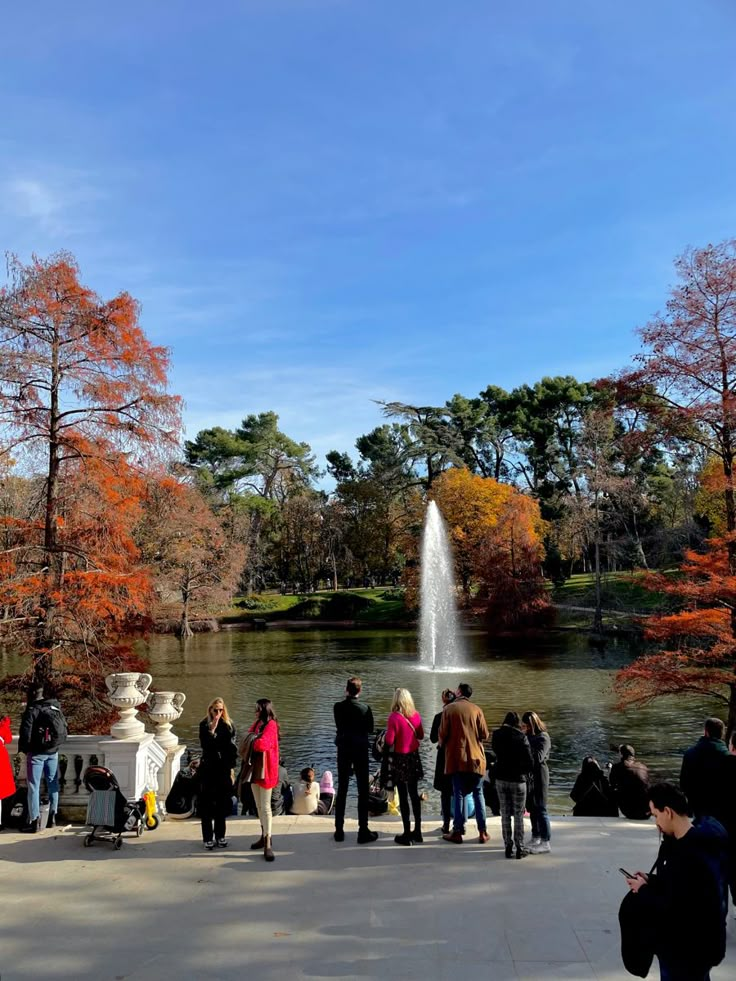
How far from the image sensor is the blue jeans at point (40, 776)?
27.0 ft

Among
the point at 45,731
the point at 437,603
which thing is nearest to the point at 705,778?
the point at 45,731

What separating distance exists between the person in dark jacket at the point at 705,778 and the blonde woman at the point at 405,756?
2.72 m

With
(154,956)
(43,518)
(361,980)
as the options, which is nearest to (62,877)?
(154,956)

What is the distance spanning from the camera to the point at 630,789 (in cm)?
948

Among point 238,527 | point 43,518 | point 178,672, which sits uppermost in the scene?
point 238,527

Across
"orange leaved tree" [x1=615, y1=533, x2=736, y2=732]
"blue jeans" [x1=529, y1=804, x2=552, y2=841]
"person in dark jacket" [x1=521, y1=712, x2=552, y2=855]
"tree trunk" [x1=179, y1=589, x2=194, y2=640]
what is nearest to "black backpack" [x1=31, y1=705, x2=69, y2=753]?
"person in dark jacket" [x1=521, y1=712, x2=552, y2=855]

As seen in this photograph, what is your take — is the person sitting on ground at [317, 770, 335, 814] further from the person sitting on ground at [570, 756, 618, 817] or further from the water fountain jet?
the water fountain jet

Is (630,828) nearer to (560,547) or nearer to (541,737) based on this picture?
(541,737)

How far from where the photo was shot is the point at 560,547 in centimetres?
5559

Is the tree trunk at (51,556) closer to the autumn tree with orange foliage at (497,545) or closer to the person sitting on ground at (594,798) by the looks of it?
the person sitting on ground at (594,798)

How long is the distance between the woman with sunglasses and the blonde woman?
1.65 meters

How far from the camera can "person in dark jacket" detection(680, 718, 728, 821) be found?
5.60m

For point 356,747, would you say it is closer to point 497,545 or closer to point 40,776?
point 40,776

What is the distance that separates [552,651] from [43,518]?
28.0m
